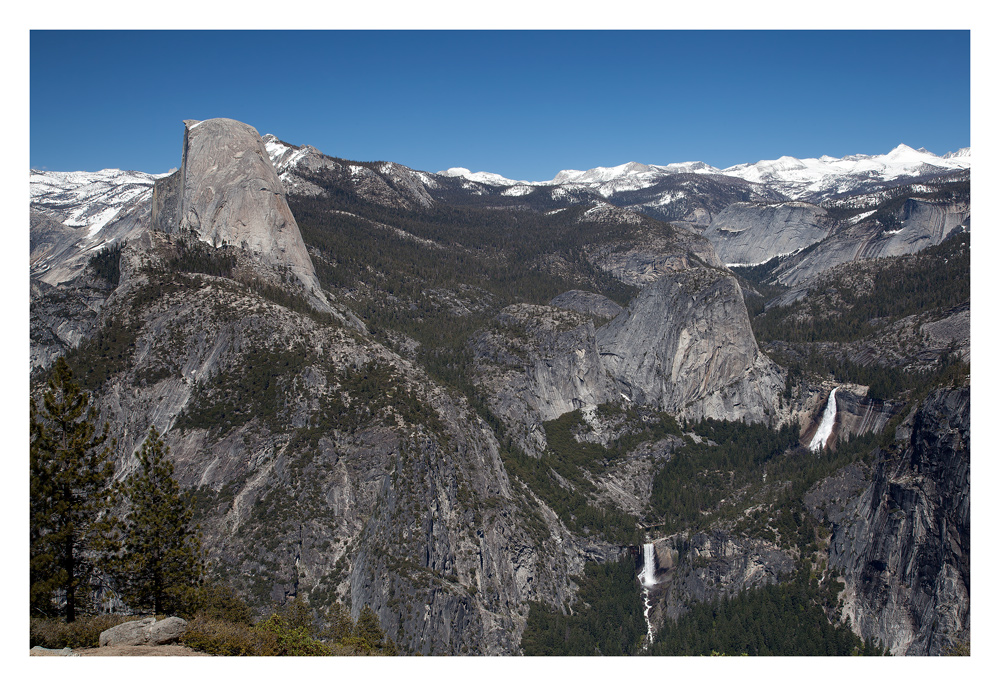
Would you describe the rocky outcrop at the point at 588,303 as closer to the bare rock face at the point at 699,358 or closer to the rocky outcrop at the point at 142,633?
the bare rock face at the point at 699,358

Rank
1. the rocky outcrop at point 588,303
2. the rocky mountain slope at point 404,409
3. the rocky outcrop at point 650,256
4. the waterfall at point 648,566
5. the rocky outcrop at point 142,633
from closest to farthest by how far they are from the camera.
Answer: the rocky outcrop at point 142,633 < the rocky mountain slope at point 404,409 < the waterfall at point 648,566 < the rocky outcrop at point 588,303 < the rocky outcrop at point 650,256

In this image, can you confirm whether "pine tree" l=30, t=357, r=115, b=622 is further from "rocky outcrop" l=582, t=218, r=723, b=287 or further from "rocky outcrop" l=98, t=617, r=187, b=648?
"rocky outcrop" l=582, t=218, r=723, b=287

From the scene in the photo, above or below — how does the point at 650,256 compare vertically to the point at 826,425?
above

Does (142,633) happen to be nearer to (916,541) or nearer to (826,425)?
(916,541)

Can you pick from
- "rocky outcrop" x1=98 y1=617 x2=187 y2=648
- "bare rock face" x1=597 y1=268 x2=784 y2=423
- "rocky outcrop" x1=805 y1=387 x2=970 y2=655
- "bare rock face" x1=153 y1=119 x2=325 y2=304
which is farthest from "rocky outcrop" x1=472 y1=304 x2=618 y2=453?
"rocky outcrop" x1=98 y1=617 x2=187 y2=648

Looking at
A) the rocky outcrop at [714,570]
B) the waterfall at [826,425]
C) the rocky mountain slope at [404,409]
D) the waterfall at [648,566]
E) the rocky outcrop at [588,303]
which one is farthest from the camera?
the rocky outcrop at [588,303]

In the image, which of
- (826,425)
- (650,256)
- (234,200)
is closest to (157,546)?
(234,200)

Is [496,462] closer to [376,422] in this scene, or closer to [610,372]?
[376,422]

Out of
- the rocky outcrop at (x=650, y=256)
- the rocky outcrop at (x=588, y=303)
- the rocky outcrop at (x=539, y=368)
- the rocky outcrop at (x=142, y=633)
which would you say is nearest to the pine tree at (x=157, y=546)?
the rocky outcrop at (x=142, y=633)
